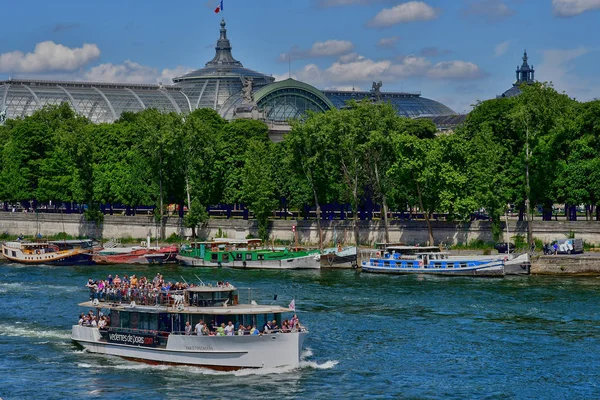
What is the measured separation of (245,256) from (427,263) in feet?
73.9

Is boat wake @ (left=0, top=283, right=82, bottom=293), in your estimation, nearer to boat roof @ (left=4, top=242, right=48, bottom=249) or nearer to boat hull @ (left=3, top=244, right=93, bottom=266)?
boat hull @ (left=3, top=244, right=93, bottom=266)

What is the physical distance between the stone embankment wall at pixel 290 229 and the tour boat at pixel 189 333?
60100 mm

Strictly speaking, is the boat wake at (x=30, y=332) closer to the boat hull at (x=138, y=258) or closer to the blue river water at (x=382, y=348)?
the blue river water at (x=382, y=348)

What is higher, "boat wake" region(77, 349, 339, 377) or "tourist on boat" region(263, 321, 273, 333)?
"tourist on boat" region(263, 321, 273, 333)

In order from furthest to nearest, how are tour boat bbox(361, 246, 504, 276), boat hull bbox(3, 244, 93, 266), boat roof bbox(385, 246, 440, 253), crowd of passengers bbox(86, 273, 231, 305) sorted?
boat hull bbox(3, 244, 93, 266), boat roof bbox(385, 246, 440, 253), tour boat bbox(361, 246, 504, 276), crowd of passengers bbox(86, 273, 231, 305)

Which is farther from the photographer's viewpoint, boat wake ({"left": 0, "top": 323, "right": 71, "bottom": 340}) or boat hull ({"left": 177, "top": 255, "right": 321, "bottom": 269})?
boat hull ({"left": 177, "top": 255, "right": 321, "bottom": 269})

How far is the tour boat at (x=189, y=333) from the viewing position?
226 ft

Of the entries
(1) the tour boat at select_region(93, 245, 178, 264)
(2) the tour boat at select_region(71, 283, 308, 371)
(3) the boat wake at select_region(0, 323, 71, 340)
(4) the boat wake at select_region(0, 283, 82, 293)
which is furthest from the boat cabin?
(1) the tour boat at select_region(93, 245, 178, 264)

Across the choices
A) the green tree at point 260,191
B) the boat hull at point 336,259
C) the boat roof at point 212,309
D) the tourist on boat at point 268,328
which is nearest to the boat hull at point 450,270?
the boat hull at point 336,259

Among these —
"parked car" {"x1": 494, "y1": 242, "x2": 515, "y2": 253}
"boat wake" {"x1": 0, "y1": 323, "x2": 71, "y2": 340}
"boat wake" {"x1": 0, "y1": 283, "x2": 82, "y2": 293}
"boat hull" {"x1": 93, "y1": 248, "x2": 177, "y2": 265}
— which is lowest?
"boat wake" {"x1": 0, "y1": 323, "x2": 71, "y2": 340}

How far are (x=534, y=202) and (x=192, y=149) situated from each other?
47.1 meters

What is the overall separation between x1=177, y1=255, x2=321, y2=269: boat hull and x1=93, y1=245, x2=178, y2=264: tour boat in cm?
428

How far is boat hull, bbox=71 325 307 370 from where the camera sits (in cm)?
6869

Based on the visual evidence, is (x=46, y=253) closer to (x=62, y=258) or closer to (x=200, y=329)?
(x=62, y=258)
